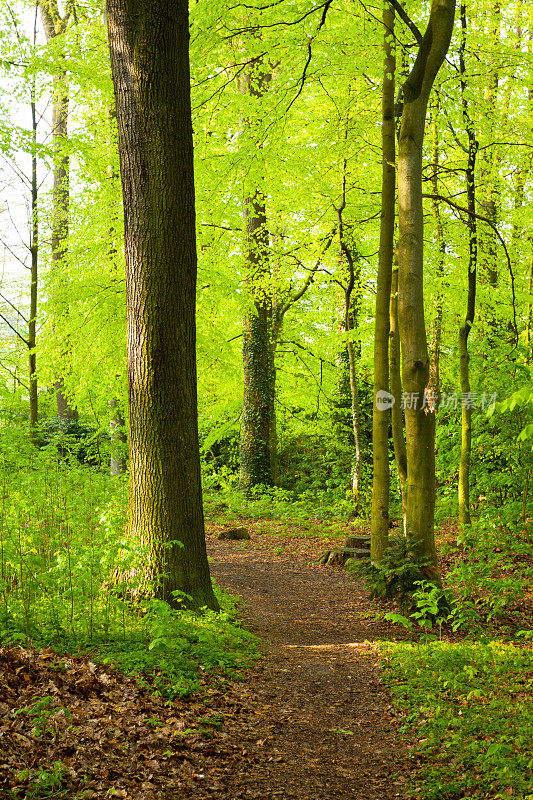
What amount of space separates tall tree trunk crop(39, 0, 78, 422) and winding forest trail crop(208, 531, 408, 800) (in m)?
7.95

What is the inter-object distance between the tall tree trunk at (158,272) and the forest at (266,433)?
0.02m

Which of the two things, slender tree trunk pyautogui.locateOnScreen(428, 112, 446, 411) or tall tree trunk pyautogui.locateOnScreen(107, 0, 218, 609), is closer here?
tall tree trunk pyautogui.locateOnScreen(107, 0, 218, 609)

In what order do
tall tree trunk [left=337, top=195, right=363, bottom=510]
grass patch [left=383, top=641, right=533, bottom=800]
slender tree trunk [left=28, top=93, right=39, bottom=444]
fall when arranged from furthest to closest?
slender tree trunk [left=28, top=93, right=39, bottom=444] < tall tree trunk [left=337, top=195, right=363, bottom=510] < grass patch [left=383, top=641, right=533, bottom=800]

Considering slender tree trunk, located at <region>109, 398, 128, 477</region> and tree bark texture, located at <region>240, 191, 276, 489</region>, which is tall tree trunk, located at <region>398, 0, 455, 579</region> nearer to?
slender tree trunk, located at <region>109, 398, 128, 477</region>

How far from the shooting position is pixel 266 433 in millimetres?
16125

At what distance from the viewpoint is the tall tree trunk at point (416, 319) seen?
7.20m

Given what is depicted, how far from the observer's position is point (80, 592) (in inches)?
186

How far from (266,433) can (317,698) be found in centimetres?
1136

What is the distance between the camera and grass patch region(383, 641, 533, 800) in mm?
3301

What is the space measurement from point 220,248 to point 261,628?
403 inches

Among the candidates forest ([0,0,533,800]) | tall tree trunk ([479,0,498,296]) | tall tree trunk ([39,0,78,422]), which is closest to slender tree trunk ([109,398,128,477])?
forest ([0,0,533,800])

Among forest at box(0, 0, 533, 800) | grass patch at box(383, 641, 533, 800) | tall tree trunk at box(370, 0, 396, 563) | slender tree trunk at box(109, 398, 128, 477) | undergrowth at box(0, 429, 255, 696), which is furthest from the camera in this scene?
slender tree trunk at box(109, 398, 128, 477)

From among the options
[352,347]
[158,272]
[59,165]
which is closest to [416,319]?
[158,272]
